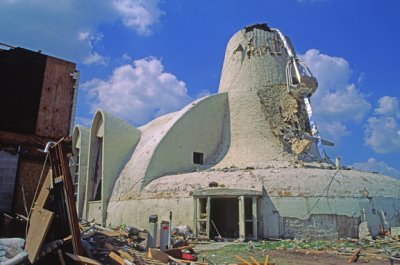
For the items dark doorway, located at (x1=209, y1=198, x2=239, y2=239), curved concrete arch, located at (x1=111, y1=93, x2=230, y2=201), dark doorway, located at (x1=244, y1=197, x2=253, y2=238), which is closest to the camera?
dark doorway, located at (x1=244, y1=197, x2=253, y2=238)

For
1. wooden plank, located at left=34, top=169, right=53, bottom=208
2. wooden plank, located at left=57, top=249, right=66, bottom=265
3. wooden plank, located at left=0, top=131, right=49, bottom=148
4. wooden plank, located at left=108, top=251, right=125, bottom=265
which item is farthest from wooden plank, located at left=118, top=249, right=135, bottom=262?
wooden plank, located at left=0, top=131, right=49, bottom=148

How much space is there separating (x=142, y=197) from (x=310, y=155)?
10255 mm

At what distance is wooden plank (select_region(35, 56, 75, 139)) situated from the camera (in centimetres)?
980

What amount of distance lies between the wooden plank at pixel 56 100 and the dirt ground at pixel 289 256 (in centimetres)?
573

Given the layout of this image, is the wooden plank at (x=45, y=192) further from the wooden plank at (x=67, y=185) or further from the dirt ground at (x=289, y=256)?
the dirt ground at (x=289, y=256)

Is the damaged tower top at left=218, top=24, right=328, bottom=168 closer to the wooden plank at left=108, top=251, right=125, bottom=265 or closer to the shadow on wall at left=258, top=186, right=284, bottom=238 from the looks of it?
the shadow on wall at left=258, top=186, right=284, bottom=238

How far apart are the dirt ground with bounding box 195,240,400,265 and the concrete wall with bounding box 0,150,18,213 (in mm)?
5471

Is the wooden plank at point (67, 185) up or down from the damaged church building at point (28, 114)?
down

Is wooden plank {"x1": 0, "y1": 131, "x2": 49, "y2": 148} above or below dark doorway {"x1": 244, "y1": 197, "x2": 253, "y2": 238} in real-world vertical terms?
above

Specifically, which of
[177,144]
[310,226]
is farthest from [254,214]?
[177,144]

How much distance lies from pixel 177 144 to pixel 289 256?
11.9 meters

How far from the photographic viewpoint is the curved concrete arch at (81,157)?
25156 mm

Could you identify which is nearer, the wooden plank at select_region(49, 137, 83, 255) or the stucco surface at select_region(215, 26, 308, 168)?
the wooden plank at select_region(49, 137, 83, 255)

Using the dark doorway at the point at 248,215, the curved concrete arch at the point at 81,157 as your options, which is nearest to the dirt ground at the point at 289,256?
the dark doorway at the point at 248,215
